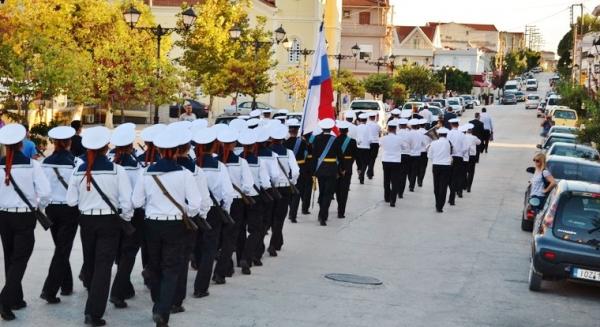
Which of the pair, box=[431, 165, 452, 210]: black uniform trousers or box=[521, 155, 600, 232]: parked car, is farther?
box=[431, 165, 452, 210]: black uniform trousers

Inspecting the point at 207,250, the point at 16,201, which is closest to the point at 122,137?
the point at 16,201

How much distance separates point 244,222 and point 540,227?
3.89m

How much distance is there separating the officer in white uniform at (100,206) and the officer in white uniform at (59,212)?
95cm

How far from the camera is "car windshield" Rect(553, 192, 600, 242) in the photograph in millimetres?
11992

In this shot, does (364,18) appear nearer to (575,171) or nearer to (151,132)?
(575,171)

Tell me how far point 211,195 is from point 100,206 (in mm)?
1704

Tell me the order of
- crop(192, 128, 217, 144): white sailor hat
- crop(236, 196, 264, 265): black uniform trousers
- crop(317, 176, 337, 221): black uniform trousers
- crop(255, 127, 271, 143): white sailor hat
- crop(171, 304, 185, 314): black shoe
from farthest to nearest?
crop(317, 176, 337, 221): black uniform trousers
crop(255, 127, 271, 143): white sailor hat
crop(236, 196, 264, 265): black uniform trousers
crop(192, 128, 217, 144): white sailor hat
crop(171, 304, 185, 314): black shoe

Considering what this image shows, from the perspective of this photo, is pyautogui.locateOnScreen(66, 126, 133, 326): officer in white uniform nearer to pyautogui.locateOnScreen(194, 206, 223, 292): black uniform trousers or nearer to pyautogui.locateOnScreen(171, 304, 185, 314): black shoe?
pyautogui.locateOnScreen(171, 304, 185, 314): black shoe

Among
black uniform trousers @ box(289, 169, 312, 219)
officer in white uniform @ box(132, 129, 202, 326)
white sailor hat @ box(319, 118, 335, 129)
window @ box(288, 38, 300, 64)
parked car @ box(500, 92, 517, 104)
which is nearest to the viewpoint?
officer in white uniform @ box(132, 129, 202, 326)

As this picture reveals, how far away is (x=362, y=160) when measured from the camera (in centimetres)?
2578

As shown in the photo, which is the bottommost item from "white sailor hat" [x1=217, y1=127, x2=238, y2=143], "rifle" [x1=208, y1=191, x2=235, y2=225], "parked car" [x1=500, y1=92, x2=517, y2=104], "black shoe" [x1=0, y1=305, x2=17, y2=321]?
"parked car" [x1=500, y1=92, x2=517, y2=104]

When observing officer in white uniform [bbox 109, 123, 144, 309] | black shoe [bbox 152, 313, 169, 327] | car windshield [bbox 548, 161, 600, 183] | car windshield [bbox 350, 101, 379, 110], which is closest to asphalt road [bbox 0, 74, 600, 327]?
officer in white uniform [bbox 109, 123, 144, 309]

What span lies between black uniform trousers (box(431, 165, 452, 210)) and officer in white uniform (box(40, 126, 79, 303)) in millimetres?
11055

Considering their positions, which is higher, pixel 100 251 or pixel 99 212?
pixel 99 212
